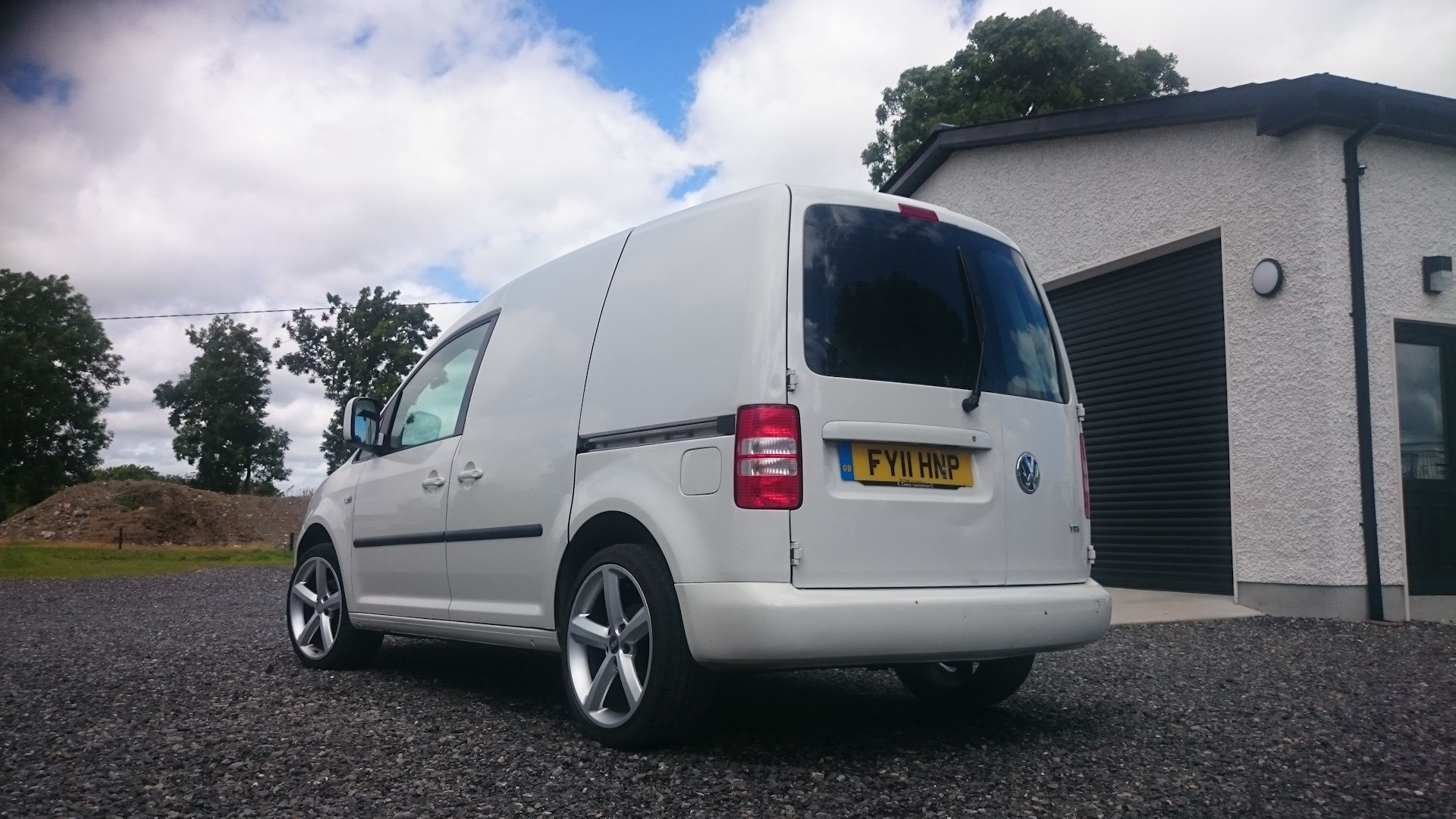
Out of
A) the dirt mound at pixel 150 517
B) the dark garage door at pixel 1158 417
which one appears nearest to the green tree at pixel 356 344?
the dirt mound at pixel 150 517

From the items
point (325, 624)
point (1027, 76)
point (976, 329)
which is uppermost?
point (1027, 76)

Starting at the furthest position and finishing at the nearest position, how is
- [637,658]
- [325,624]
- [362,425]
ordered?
1. [325,624]
2. [362,425]
3. [637,658]

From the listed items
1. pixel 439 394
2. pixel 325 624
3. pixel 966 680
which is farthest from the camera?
pixel 325 624

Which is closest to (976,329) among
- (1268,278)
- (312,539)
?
(312,539)

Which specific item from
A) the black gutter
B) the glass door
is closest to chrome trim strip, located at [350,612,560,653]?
the black gutter

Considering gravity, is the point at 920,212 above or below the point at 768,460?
above

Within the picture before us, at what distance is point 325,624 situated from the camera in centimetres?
582

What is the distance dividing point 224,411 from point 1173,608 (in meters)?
60.8

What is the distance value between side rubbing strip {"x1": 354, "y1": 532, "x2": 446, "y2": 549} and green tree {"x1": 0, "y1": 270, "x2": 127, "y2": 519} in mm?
41285

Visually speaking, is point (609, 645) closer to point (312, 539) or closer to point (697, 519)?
point (697, 519)

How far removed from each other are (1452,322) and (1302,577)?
243cm

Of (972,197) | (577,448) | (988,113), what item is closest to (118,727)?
(577,448)

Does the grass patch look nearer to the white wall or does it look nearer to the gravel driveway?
the gravel driveway

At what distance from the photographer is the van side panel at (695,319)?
351 centimetres
